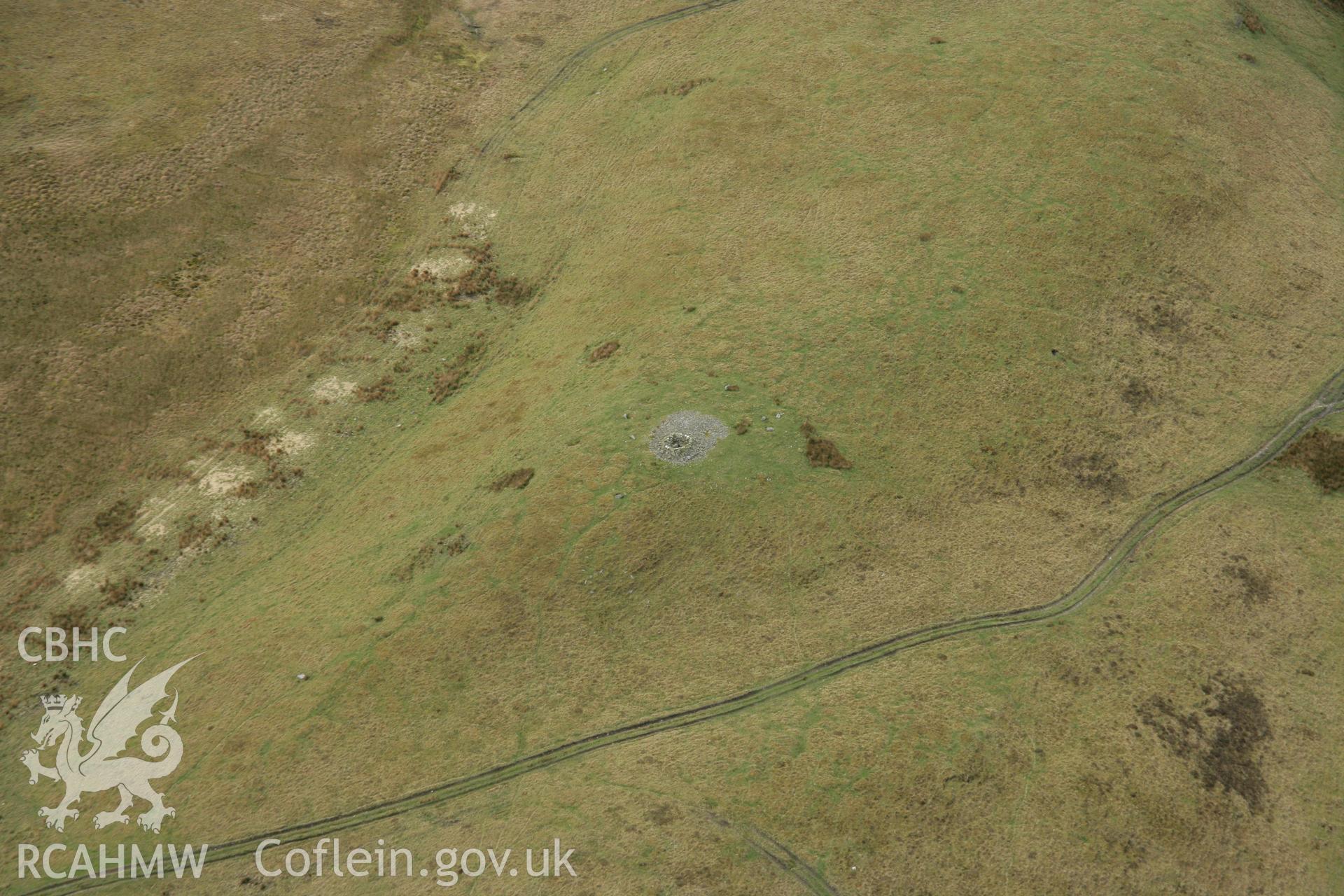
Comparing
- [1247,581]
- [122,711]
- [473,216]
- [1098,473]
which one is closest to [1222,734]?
[1247,581]

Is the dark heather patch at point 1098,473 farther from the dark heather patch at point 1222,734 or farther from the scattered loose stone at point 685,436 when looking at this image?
the scattered loose stone at point 685,436

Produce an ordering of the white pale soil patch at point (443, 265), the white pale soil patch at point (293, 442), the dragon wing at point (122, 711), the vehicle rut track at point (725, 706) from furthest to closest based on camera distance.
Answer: the white pale soil patch at point (443, 265) < the white pale soil patch at point (293, 442) < the dragon wing at point (122, 711) < the vehicle rut track at point (725, 706)

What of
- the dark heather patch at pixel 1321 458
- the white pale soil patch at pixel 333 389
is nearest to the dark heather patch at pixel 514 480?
the white pale soil patch at pixel 333 389

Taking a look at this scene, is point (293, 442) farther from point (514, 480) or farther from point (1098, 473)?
point (1098, 473)

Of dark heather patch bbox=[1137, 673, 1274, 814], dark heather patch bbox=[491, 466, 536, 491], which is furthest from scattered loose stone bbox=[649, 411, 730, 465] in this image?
dark heather patch bbox=[1137, 673, 1274, 814]

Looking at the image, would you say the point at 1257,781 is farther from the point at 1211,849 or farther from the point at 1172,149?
the point at 1172,149
